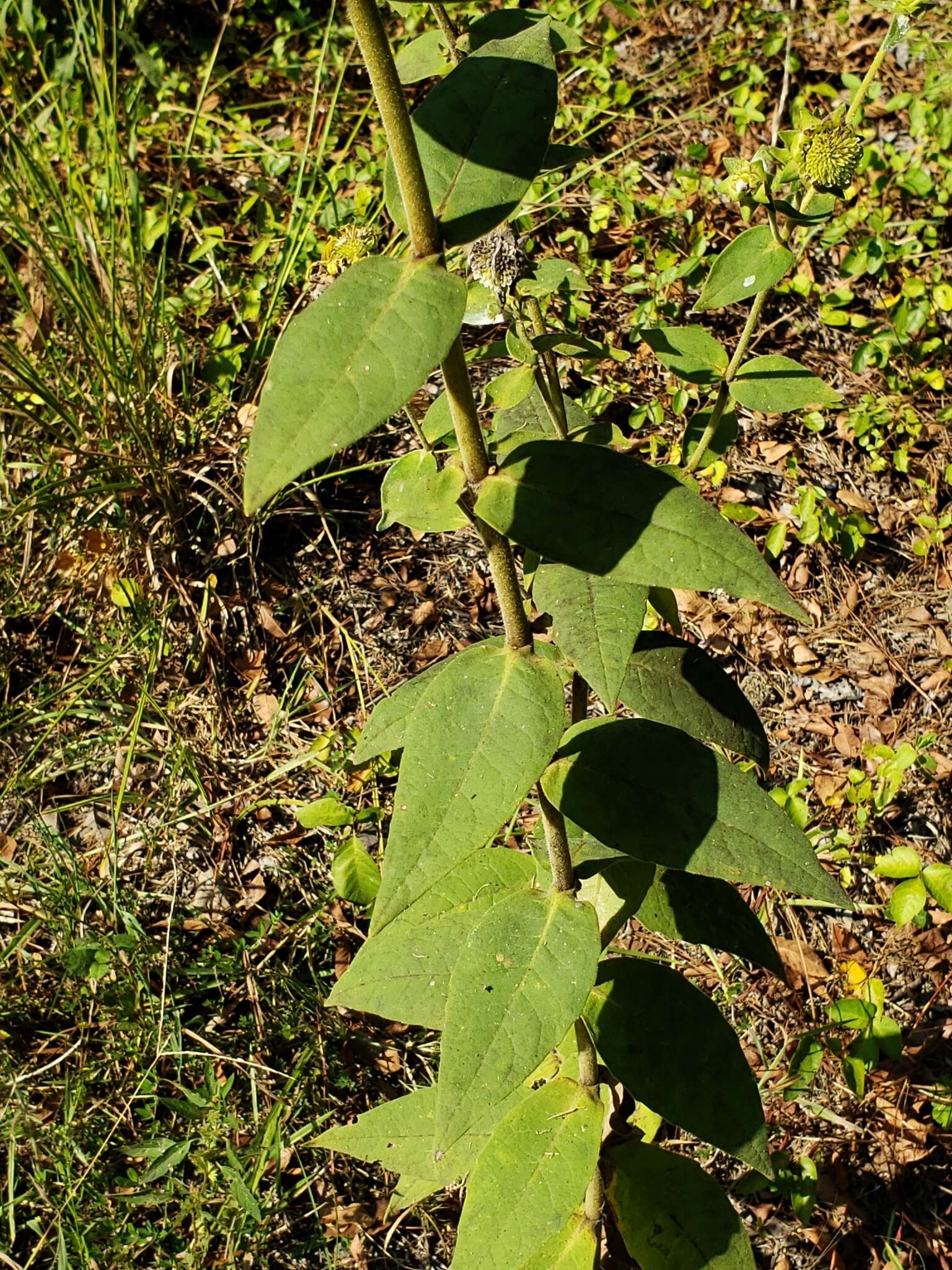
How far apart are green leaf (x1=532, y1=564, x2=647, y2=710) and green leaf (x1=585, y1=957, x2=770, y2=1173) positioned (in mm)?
447

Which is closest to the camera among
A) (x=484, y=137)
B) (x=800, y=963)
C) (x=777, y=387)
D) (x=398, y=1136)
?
(x=484, y=137)

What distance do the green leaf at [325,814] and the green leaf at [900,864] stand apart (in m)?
1.18

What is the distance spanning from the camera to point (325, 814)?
104 inches

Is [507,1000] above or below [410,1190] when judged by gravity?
above

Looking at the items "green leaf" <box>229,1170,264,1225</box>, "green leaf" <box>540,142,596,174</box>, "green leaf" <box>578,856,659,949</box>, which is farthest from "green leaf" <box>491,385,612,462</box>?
"green leaf" <box>229,1170,264,1225</box>

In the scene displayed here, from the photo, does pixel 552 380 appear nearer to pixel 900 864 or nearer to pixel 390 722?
pixel 390 722

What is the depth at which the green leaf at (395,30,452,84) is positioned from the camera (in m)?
1.49

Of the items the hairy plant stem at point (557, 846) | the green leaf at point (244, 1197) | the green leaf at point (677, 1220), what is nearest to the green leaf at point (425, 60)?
the hairy plant stem at point (557, 846)

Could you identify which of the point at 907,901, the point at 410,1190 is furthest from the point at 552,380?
the point at 907,901

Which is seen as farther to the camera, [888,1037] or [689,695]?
[888,1037]

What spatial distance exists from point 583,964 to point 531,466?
0.56 metres

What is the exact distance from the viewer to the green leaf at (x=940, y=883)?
2346mm

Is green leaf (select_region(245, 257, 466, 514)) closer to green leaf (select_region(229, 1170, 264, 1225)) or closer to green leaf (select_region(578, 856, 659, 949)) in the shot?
green leaf (select_region(578, 856, 659, 949))

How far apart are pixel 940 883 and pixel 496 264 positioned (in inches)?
64.3
